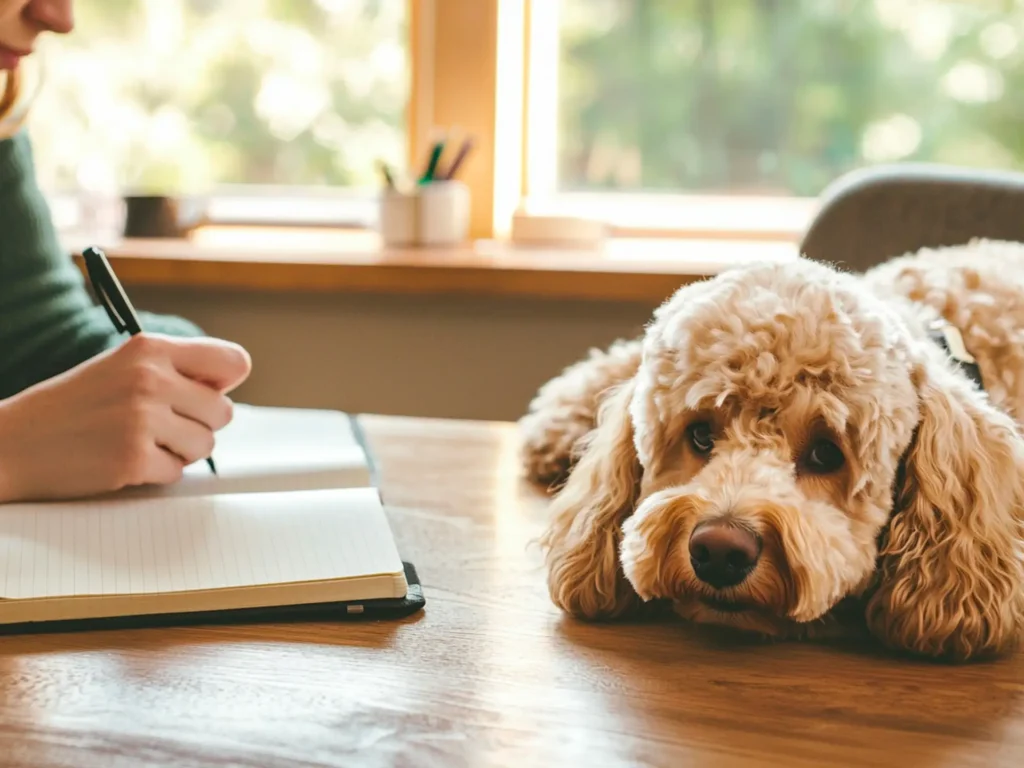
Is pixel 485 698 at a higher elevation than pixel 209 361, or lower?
lower

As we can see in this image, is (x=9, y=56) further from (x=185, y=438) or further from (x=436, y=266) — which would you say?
(x=436, y=266)

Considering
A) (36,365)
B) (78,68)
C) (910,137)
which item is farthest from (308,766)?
(78,68)

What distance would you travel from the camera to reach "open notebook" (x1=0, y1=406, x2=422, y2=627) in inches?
33.9

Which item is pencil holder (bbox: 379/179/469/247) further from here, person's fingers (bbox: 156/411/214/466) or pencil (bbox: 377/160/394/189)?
person's fingers (bbox: 156/411/214/466)

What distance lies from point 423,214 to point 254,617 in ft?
4.99

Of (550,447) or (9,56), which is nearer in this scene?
(9,56)

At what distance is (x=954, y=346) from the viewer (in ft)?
3.78

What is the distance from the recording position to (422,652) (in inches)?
32.8

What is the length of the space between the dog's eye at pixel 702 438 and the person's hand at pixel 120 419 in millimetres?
435

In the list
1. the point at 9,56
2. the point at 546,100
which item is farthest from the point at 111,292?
the point at 546,100

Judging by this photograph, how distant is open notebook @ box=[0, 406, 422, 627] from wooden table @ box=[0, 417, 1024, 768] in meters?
0.02

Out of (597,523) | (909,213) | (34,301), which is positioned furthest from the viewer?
(909,213)

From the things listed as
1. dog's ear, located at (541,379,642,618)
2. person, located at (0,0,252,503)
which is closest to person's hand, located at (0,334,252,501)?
person, located at (0,0,252,503)

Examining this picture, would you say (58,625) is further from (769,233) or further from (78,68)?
(78,68)
